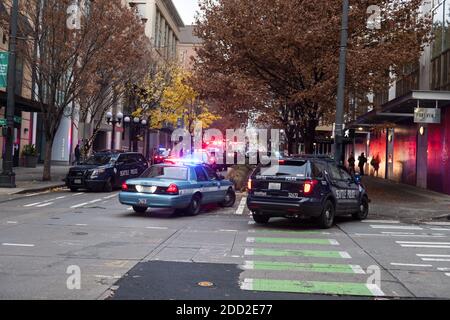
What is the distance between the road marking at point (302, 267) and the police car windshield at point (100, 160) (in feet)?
48.6

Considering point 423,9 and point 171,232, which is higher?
point 423,9

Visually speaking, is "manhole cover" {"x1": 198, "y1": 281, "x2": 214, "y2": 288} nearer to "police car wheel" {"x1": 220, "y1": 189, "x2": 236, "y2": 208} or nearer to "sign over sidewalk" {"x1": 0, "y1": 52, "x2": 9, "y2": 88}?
"police car wheel" {"x1": 220, "y1": 189, "x2": 236, "y2": 208}

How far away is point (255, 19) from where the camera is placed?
21531 mm

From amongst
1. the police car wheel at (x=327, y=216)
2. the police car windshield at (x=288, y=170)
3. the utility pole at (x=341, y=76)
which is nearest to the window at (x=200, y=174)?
the police car windshield at (x=288, y=170)

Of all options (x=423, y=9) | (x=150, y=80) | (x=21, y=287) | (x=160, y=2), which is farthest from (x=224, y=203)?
(x=160, y=2)

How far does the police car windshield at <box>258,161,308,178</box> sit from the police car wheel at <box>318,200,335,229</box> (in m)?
1.02

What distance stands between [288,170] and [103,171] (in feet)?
35.4

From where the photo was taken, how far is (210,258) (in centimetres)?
884

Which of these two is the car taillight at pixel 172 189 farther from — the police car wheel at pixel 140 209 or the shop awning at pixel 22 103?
the shop awning at pixel 22 103

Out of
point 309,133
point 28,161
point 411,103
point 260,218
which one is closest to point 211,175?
point 260,218
